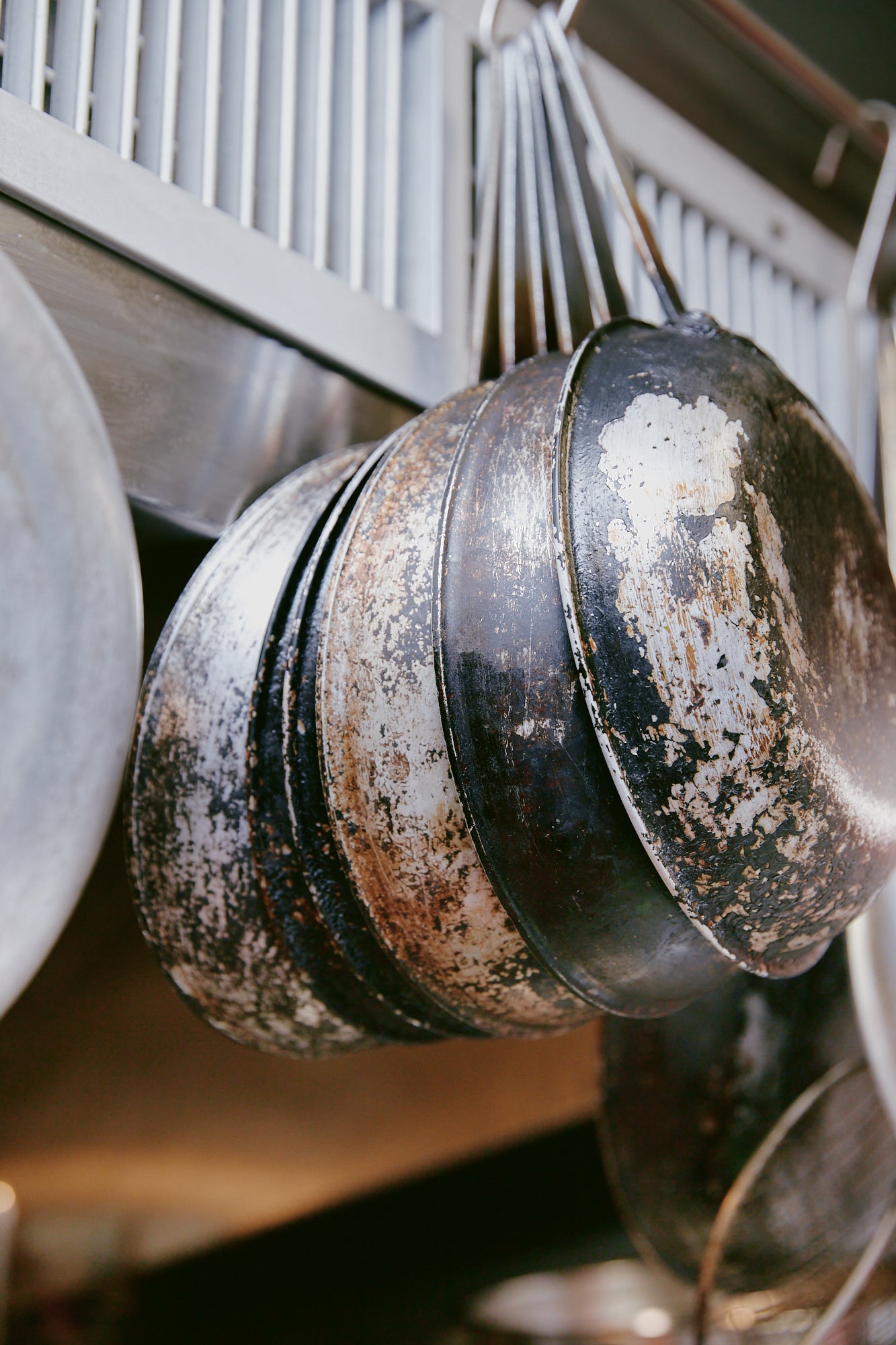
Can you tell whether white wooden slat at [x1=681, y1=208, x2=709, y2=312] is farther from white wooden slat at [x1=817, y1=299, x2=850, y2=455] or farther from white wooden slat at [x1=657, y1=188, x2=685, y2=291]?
white wooden slat at [x1=817, y1=299, x2=850, y2=455]

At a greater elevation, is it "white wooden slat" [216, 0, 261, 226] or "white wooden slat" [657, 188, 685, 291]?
"white wooden slat" [657, 188, 685, 291]

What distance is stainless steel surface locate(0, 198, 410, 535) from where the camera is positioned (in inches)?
21.1

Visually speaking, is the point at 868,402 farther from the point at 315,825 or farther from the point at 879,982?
the point at 315,825

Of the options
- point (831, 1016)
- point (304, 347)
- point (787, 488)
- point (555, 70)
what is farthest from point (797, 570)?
point (831, 1016)

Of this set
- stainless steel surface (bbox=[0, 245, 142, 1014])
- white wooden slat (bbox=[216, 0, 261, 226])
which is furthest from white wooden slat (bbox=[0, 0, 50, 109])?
stainless steel surface (bbox=[0, 245, 142, 1014])

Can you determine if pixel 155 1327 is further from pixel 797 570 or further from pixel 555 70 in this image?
pixel 555 70

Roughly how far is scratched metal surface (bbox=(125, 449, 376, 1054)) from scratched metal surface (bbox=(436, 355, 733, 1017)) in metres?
0.11

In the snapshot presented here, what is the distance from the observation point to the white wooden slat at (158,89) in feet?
Answer: 1.88

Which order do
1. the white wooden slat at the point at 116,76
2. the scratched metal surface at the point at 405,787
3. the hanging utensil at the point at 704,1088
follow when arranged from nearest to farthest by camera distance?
the scratched metal surface at the point at 405,787, the white wooden slat at the point at 116,76, the hanging utensil at the point at 704,1088

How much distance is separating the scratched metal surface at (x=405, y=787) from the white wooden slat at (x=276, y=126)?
274 millimetres

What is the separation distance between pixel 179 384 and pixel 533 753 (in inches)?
12.1

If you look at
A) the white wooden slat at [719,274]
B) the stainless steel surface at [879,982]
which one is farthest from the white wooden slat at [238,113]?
the stainless steel surface at [879,982]

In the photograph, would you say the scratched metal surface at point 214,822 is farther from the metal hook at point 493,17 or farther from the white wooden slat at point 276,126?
the metal hook at point 493,17

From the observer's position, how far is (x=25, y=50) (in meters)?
0.52
